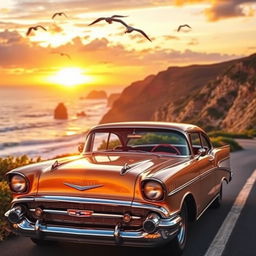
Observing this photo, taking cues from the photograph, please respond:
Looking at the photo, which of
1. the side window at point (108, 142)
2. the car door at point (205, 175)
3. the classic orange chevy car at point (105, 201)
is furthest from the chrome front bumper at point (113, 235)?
the side window at point (108, 142)

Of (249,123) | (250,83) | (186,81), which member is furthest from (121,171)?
(186,81)

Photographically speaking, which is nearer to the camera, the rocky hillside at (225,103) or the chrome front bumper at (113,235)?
the chrome front bumper at (113,235)

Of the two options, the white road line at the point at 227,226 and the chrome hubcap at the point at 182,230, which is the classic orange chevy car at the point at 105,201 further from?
the white road line at the point at 227,226

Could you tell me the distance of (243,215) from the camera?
8.23 metres

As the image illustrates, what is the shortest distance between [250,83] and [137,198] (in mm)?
75897

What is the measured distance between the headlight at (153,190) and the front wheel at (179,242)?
24.7 inches

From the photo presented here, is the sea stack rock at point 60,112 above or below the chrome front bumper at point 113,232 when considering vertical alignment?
below

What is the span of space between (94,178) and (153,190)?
63 centimetres

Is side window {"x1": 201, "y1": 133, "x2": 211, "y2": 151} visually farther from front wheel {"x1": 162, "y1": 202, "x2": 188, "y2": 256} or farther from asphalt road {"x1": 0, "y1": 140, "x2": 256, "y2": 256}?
front wheel {"x1": 162, "y1": 202, "x2": 188, "y2": 256}

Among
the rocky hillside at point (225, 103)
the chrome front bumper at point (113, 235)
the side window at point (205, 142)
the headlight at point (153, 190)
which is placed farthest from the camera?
the rocky hillside at point (225, 103)

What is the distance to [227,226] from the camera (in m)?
7.46

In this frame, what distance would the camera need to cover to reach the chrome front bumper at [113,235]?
5.36 metres

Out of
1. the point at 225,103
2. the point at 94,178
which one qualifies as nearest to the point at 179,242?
the point at 94,178

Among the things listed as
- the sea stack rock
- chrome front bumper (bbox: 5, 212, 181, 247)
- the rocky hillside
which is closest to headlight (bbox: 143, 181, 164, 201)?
chrome front bumper (bbox: 5, 212, 181, 247)
